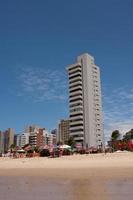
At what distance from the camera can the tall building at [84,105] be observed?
155 m

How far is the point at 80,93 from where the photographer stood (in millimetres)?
159875

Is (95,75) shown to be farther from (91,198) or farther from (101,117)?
(91,198)

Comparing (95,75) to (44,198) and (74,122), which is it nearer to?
(74,122)

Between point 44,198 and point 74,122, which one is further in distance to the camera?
point 74,122

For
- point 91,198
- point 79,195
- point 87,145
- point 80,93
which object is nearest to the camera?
point 91,198

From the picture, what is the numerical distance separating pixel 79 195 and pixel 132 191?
5.86 feet

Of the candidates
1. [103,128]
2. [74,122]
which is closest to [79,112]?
[74,122]

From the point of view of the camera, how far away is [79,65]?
163 meters

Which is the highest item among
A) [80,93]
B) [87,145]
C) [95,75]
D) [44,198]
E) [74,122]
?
[95,75]

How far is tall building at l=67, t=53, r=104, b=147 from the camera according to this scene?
154875 millimetres

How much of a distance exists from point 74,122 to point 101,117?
14.3m

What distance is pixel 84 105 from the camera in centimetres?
15962

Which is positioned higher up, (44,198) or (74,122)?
(74,122)

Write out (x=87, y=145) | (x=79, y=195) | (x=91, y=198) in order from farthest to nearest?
(x=87, y=145) < (x=79, y=195) < (x=91, y=198)
